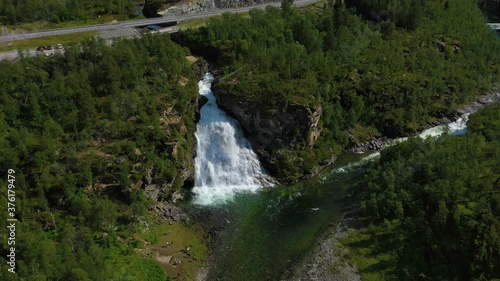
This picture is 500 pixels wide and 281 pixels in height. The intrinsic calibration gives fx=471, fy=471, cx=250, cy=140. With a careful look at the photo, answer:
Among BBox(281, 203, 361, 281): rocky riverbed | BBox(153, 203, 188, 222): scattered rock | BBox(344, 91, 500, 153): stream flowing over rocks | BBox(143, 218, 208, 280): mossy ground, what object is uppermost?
BBox(344, 91, 500, 153): stream flowing over rocks

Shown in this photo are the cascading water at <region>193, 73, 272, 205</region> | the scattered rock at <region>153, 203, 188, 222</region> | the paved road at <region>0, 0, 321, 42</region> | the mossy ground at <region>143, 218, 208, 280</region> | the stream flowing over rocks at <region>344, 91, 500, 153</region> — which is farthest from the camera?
the paved road at <region>0, 0, 321, 42</region>

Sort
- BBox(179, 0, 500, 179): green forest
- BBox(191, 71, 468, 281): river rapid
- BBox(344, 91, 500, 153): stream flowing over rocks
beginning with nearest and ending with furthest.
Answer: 1. BBox(191, 71, 468, 281): river rapid
2. BBox(179, 0, 500, 179): green forest
3. BBox(344, 91, 500, 153): stream flowing over rocks

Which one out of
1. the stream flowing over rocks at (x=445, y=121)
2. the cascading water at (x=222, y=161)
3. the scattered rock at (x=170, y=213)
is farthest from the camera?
the stream flowing over rocks at (x=445, y=121)

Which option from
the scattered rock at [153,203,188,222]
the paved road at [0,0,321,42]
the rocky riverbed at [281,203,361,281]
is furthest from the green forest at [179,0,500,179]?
the scattered rock at [153,203,188,222]

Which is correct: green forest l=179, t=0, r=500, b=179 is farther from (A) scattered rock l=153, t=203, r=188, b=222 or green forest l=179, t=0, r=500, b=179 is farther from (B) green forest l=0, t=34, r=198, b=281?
(A) scattered rock l=153, t=203, r=188, b=222

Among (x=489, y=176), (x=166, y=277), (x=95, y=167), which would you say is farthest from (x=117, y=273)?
(x=489, y=176)

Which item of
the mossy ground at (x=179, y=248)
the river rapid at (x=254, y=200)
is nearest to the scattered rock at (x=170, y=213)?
the mossy ground at (x=179, y=248)

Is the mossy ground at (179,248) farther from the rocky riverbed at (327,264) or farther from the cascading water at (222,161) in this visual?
the rocky riverbed at (327,264)
